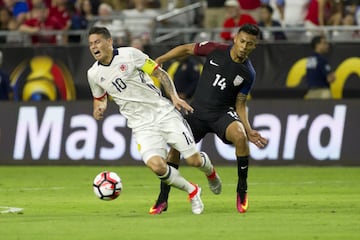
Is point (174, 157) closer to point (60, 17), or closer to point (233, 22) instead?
point (233, 22)

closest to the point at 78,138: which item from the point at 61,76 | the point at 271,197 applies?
the point at 61,76

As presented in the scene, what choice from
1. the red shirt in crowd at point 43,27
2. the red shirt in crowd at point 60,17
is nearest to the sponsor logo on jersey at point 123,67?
the red shirt in crowd at point 43,27

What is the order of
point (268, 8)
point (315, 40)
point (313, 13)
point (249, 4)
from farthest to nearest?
point (249, 4) < point (268, 8) < point (313, 13) < point (315, 40)

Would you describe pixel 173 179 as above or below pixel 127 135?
above

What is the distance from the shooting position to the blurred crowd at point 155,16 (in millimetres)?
24672

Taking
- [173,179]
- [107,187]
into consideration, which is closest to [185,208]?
[173,179]

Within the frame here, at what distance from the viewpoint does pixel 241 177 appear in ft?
46.5

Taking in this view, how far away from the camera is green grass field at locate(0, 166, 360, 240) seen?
11664mm

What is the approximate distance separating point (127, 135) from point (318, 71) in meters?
4.12

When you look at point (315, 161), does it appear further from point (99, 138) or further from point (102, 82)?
point (102, 82)

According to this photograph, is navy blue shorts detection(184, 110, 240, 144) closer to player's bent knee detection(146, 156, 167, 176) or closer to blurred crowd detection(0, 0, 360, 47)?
player's bent knee detection(146, 156, 167, 176)

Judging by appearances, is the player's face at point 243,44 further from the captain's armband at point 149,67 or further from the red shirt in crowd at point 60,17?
the red shirt in crowd at point 60,17

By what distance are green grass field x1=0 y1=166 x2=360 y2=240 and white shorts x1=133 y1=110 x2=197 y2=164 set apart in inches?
30.0

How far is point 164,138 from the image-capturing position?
13812 millimetres
